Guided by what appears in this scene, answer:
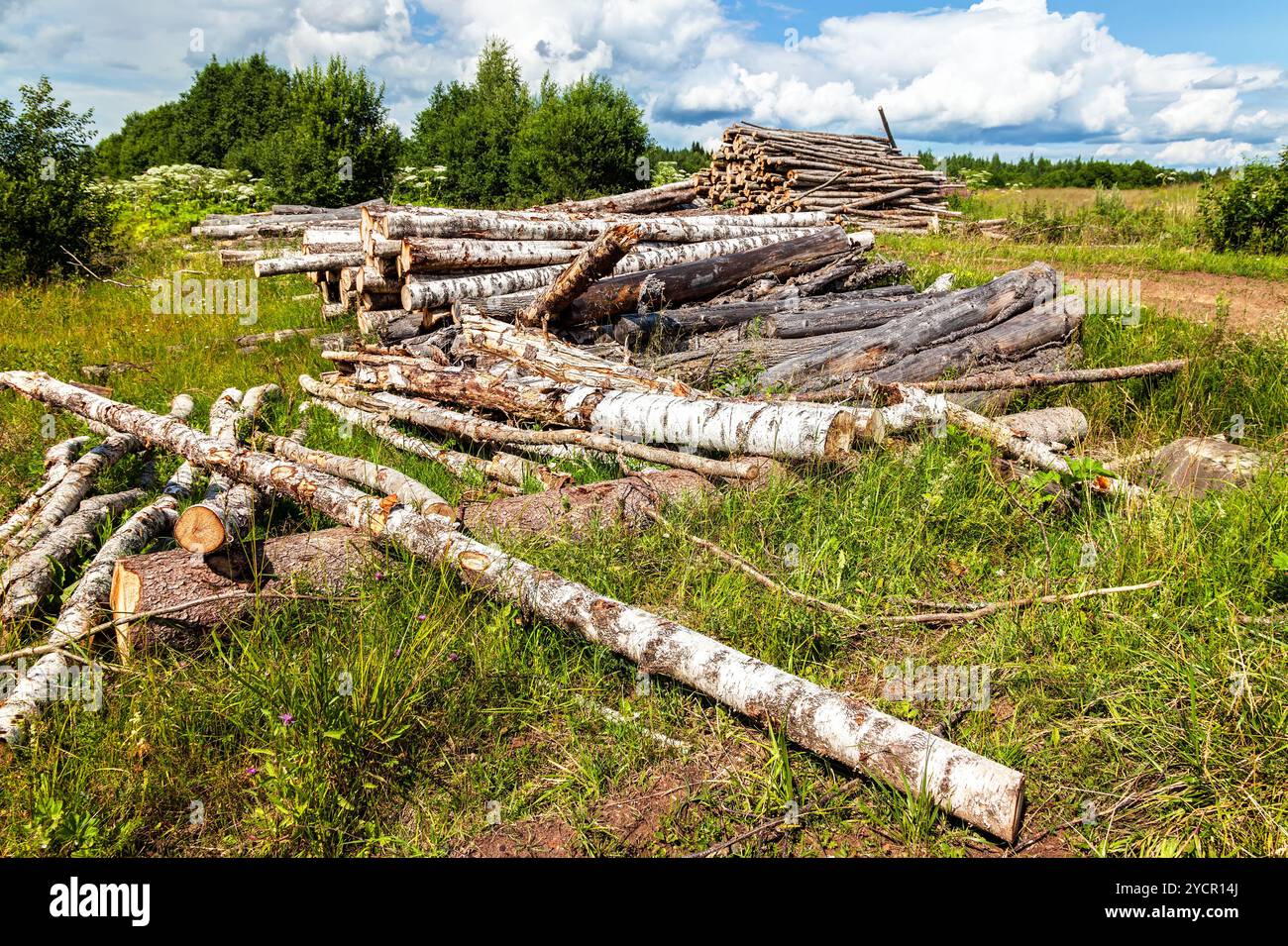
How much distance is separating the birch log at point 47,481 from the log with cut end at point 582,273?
3766 millimetres

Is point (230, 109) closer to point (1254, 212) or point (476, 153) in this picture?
point (476, 153)

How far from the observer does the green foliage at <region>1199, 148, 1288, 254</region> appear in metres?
13.1

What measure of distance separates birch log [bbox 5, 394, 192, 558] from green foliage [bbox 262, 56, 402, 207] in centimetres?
1320

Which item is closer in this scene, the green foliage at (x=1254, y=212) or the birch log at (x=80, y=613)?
the birch log at (x=80, y=613)

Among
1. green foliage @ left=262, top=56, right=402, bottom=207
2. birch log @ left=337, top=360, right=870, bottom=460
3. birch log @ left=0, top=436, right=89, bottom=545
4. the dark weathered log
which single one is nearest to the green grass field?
birch log @ left=337, top=360, right=870, bottom=460

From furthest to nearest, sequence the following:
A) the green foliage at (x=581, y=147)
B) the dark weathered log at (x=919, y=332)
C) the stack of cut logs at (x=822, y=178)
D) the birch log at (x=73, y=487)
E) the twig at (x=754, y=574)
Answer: the green foliage at (x=581, y=147)
the stack of cut logs at (x=822, y=178)
the dark weathered log at (x=919, y=332)
the birch log at (x=73, y=487)
the twig at (x=754, y=574)

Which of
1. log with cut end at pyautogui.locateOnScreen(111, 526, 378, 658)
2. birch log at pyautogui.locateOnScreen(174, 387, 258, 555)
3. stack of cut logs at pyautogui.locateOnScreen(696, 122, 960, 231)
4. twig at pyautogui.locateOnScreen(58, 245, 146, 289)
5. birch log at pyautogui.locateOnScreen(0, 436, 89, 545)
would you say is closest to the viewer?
log with cut end at pyautogui.locateOnScreen(111, 526, 378, 658)

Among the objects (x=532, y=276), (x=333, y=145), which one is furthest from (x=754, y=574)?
(x=333, y=145)

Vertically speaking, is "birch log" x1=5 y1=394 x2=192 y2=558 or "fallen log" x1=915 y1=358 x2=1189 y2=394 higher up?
"fallen log" x1=915 y1=358 x2=1189 y2=394

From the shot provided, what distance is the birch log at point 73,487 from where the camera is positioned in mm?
4691

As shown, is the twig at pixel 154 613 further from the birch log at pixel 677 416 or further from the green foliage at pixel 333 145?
the green foliage at pixel 333 145

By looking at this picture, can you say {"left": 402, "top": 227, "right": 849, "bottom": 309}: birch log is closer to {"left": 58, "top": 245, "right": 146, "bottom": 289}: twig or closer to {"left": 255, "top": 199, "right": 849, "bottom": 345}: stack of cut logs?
{"left": 255, "top": 199, "right": 849, "bottom": 345}: stack of cut logs

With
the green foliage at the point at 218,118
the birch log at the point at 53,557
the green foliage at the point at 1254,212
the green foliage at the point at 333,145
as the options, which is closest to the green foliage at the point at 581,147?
the green foliage at the point at 333,145

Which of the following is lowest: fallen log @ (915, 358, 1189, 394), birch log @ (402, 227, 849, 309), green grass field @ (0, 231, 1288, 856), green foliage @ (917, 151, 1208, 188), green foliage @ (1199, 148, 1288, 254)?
green grass field @ (0, 231, 1288, 856)
